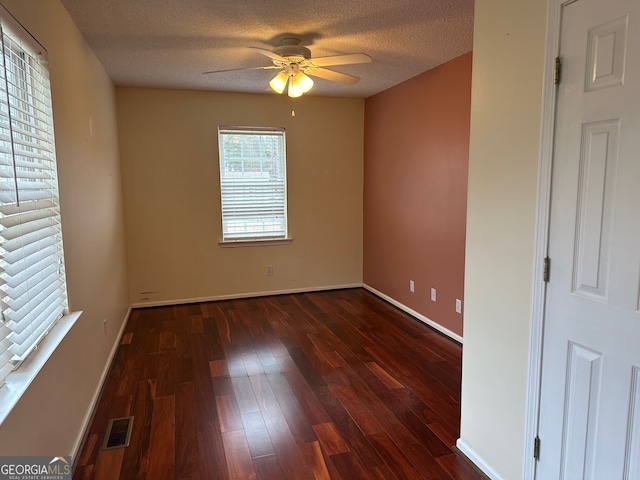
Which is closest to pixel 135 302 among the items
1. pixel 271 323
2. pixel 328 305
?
pixel 271 323

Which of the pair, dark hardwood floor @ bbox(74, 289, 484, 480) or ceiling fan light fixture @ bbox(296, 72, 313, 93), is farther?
ceiling fan light fixture @ bbox(296, 72, 313, 93)

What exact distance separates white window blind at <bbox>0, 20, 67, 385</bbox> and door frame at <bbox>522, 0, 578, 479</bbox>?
1.99 m

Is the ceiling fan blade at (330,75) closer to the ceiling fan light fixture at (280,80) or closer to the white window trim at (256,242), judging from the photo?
the ceiling fan light fixture at (280,80)

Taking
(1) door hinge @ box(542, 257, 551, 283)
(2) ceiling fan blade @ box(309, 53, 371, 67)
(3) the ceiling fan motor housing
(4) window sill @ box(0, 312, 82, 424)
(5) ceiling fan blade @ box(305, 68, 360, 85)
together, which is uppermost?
(3) the ceiling fan motor housing

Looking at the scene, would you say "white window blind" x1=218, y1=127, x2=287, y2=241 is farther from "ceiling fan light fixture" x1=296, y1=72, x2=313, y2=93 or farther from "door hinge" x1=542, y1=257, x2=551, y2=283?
"door hinge" x1=542, y1=257, x2=551, y2=283

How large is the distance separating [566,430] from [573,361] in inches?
11.0

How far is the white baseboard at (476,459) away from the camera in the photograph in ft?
6.51

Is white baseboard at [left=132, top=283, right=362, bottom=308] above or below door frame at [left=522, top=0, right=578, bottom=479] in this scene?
below

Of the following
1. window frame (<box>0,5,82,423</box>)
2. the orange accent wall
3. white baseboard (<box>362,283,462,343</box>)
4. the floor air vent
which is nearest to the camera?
window frame (<box>0,5,82,423</box>)

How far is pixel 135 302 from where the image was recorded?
4.75 meters

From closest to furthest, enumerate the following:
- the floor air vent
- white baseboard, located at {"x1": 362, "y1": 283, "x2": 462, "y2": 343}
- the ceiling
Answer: the floor air vent → the ceiling → white baseboard, located at {"x1": 362, "y1": 283, "x2": 462, "y2": 343}

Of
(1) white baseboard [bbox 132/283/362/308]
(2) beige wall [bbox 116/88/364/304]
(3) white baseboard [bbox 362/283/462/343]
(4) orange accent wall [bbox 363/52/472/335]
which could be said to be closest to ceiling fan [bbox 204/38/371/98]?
(4) orange accent wall [bbox 363/52/472/335]

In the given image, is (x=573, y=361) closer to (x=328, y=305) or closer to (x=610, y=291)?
(x=610, y=291)

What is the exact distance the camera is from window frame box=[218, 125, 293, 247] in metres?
4.88
